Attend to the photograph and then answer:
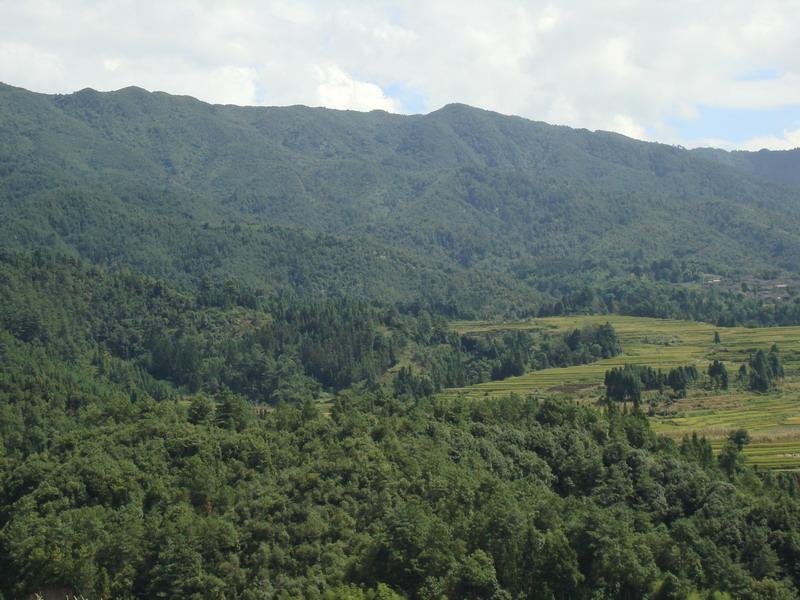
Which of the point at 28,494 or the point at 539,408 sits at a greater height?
the point at 539,408

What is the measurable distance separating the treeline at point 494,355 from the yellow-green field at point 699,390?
4951 millimetres

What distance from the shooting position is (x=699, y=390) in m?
108

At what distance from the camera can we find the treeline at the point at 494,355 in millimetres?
139250

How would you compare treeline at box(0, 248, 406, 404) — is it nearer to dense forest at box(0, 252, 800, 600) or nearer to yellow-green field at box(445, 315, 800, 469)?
yellow-green field at box(445, 315, 800, 469)

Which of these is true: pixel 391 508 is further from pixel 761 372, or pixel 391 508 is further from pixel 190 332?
pixel 190 332

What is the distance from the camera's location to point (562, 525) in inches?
2191

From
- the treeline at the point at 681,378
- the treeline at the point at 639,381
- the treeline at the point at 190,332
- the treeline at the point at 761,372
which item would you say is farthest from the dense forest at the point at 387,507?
the treeline at the point at 190,332

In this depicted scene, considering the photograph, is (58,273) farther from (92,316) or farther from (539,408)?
(539,408)

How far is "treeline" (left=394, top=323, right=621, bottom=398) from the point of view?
13925 cm

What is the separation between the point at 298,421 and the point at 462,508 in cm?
1843

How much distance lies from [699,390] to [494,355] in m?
54.8

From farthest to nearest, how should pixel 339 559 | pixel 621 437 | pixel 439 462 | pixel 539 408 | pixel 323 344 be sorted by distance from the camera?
1. pixel 323 344
2. pixel 539 408
3. pixel 621 437
4. pixel 439 462
5. pixel 339 559

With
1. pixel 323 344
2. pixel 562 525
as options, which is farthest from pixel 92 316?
pixel 562 525

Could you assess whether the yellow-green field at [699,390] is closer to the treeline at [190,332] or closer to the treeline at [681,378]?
the treeline at [681,378]
